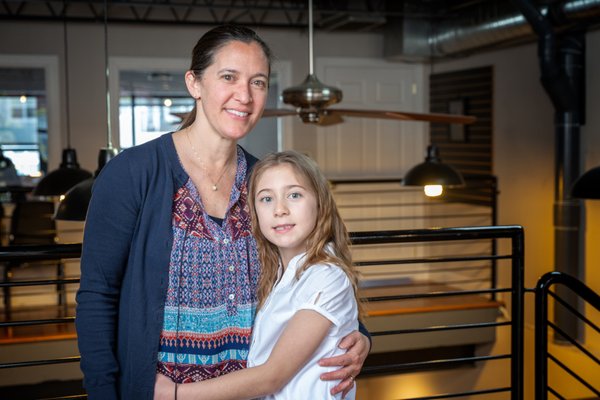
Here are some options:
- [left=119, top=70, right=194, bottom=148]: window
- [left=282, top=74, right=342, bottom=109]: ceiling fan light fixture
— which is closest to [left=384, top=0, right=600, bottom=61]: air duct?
[left=282, top=74, right=342, bottom=109]: ceiling fan light fixture

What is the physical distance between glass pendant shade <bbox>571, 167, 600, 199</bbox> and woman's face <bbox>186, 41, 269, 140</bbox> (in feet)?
5.45

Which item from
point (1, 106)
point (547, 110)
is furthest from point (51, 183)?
point (1, 106)

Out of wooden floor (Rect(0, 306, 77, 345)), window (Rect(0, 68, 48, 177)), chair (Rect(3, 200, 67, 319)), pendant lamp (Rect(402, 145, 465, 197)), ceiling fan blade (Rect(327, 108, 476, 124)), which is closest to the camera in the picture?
ceiling fan blade (Rect(327, 108, 476, 124))

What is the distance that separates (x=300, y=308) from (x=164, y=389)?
1.05 feet

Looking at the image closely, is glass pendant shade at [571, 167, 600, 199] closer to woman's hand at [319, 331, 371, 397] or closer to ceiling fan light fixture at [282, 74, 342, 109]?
ceiling fan light fixture at [282, 74, 342, 109]

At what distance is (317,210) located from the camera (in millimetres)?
1601

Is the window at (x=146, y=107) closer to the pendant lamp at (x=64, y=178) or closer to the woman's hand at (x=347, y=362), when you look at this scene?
the pendant lamp at (x=64, y=178)

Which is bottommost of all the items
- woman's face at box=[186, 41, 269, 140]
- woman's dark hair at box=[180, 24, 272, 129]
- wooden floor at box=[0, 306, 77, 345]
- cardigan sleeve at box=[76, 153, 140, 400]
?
wooden floor at box=[0, 306, 77, 345]

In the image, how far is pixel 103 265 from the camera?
57.1 inches

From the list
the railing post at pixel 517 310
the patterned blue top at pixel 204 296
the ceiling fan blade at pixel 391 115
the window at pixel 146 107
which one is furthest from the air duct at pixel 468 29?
the window at pixel 146 107

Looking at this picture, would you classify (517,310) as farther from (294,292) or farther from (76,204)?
(76,204)

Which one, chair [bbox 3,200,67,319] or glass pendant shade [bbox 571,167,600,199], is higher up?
glass pendant shade [bbox 571,167,600,199]

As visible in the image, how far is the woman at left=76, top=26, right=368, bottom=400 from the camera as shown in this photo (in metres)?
1.46

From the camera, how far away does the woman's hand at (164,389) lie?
1495 mm
